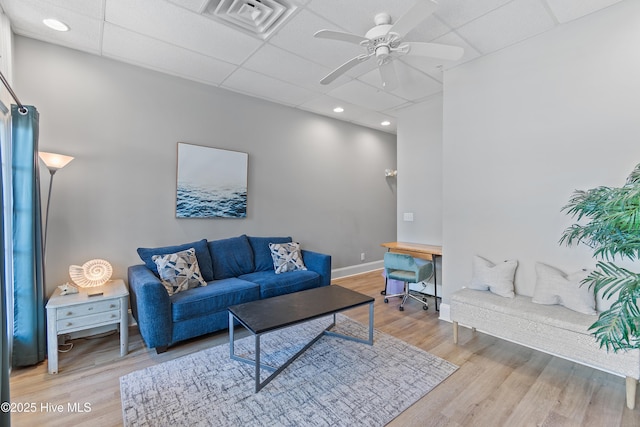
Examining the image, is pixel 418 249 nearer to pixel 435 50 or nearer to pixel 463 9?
pixel 435 50

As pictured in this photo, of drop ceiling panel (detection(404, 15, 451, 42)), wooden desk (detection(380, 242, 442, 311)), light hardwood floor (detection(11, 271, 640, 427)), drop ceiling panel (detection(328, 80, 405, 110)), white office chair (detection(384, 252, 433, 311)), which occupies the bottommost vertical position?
light hardwood floor (detection(11, 271, 640, 427))

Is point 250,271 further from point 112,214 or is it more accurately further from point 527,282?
point 527,282

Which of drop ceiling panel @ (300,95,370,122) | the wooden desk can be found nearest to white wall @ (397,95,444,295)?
the wooden desk

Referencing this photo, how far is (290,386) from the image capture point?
7.09ft

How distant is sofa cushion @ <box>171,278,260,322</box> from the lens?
2.68 m

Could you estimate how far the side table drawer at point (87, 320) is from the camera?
2338mm

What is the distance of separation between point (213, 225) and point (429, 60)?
327 cm

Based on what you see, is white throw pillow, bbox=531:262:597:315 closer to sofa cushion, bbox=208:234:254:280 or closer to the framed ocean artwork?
sofa cushion, bbox=208:234:254:280

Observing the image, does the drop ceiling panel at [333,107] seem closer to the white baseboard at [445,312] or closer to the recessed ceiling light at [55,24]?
the recessed ceiling light at [55,24]

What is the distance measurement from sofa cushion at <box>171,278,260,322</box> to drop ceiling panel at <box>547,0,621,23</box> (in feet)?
12.1

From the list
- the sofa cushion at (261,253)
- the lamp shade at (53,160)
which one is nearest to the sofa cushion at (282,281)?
the sofa cushion at (261,253)

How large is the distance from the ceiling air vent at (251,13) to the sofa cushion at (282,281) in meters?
2.56

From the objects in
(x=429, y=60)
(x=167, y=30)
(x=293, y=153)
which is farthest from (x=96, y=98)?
(x=429, y=60)

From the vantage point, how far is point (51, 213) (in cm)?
285
